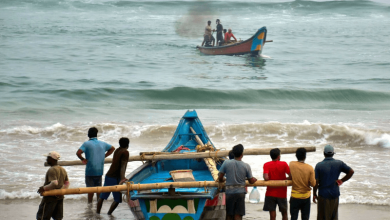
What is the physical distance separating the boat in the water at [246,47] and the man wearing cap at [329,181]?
69.9 feet

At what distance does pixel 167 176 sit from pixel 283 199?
227cm

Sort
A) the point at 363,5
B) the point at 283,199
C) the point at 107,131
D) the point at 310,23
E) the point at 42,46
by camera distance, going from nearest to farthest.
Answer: the point at 283,199
the point at 107,131
the point at 42,46
the point at 310,23
the point at 363,5

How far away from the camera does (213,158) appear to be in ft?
23.6

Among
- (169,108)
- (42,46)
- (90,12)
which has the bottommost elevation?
(169,108)

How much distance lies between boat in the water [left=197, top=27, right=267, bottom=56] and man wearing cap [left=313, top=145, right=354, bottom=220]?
69.9 feet

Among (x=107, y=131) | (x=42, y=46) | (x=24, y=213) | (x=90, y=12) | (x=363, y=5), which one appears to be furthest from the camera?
(x=363, y=5)

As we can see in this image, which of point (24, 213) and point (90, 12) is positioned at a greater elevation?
point (90, 12)

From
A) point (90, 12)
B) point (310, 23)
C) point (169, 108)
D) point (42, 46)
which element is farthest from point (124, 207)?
point (90, 12)

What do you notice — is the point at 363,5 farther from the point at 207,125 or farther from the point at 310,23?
the point at 207,125

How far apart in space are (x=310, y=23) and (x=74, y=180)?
4194 cm

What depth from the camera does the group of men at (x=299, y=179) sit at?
5.25 m

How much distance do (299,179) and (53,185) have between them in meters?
2.69

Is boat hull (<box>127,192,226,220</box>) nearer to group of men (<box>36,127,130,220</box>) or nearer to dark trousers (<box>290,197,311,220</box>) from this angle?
group of men (<box>36,127,130,220</box>)

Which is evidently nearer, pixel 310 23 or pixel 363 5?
pixel 310 23
